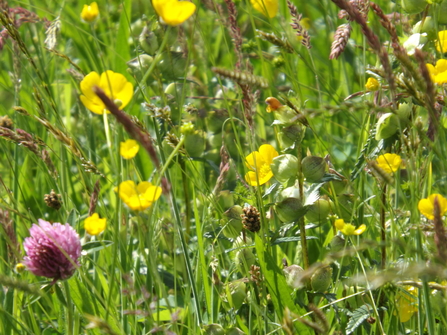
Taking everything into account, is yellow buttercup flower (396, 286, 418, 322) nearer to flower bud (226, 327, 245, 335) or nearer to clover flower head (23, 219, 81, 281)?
flower bud (226, 327, 245, 335)

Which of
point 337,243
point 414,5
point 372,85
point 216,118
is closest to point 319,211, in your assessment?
point 337,243

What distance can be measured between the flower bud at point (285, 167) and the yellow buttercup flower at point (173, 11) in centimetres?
36

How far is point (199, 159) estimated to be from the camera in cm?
183

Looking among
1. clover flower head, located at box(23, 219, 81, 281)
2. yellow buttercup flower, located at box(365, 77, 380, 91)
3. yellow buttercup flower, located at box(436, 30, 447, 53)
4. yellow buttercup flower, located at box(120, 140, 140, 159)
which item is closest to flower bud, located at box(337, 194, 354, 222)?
yellow buttercup flower, located at box(365, 77, 380, 91)

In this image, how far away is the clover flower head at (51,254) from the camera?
1075 mm

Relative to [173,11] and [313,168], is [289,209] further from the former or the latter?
[173,11]

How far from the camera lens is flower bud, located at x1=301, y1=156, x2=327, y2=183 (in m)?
1.25

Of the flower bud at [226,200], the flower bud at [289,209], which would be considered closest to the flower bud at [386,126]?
the flower bud at [289,209]

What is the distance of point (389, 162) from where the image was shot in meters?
1.30

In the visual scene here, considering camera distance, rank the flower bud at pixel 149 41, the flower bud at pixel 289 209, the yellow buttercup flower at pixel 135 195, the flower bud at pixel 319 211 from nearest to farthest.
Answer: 1. the yellow buttercup flower at pixel 135 195
2. the flower bud at pixel 289 209
3. the flower bud at pixel 319 211
4. the flower bud at pixel 149 41

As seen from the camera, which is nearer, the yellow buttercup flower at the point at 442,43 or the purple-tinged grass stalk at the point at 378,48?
the purple-tinged grass stalk at the point at 378,48

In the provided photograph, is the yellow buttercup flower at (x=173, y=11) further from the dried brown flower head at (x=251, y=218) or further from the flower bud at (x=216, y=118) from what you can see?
the flower bud at (x=216, y=118)

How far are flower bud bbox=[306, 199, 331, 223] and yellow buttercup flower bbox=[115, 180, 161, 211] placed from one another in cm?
42

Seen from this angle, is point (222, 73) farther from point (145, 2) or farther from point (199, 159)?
point (145, 2)
